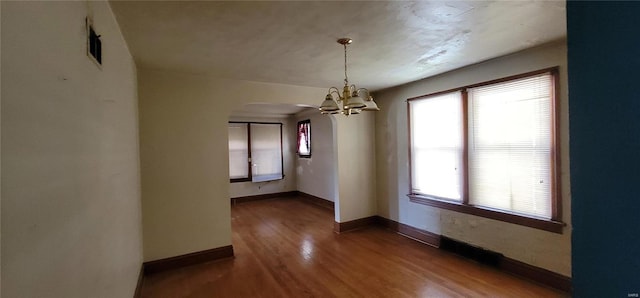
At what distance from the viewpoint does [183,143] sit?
3297mm

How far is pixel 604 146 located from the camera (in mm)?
521

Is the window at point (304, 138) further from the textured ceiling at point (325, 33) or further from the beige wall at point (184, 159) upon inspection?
the textured ceiling at point (325, 33)

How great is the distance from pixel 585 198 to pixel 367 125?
4.30 m

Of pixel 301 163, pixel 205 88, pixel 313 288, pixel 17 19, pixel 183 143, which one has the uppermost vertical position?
pixel 205 88

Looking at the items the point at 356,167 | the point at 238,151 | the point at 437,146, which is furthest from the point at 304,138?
the point at 437,146

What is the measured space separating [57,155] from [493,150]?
12.0ft

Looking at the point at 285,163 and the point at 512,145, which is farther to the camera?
the point at 285,163

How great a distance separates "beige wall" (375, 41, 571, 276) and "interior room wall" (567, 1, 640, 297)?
2.63 metres

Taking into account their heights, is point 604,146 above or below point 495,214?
above

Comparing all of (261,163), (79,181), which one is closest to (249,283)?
(79,181)

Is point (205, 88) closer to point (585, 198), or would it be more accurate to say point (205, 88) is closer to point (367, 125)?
point (367, 125)

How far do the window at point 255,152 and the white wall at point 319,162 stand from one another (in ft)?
2.51

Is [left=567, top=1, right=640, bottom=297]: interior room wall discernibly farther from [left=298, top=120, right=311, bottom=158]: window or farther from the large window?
[left=298, top=120, right=311, bottom=158]: window

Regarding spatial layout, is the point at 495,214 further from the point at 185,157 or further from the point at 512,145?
the point at 185,157
